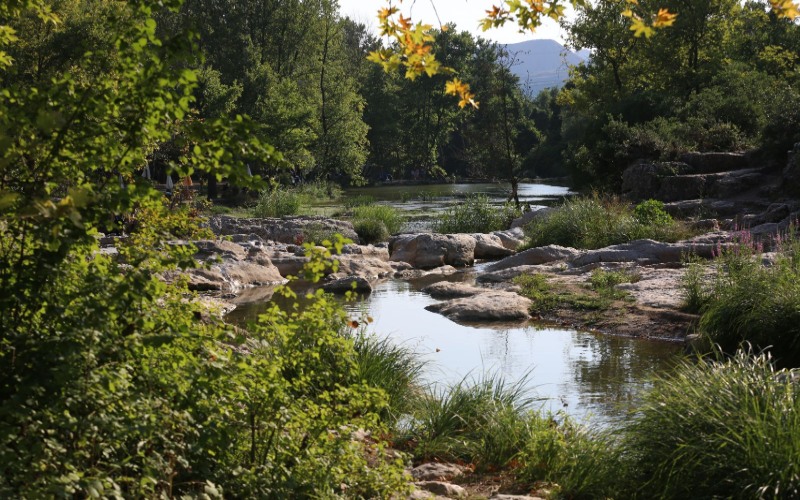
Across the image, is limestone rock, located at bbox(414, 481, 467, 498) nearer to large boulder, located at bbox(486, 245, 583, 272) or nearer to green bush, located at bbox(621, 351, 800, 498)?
green bush, located at bbox(621, 351, 800, 498)

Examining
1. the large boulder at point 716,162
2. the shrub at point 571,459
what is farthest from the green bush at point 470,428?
the large boulder at point 716,162

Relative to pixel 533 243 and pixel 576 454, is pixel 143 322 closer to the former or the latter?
A: pixel 576 454

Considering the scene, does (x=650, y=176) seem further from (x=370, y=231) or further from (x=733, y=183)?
(x=370, y=231)

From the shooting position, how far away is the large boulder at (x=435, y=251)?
19.4 meters

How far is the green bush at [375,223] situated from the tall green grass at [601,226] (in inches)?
196

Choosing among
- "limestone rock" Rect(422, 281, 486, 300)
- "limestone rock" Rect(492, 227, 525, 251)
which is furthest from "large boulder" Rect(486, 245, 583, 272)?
"limestone rock" Rect(492, 227, 525, 251)

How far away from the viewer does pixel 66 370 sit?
2859 mm

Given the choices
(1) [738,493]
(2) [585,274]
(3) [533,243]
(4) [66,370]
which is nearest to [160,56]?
(4) [66,370]

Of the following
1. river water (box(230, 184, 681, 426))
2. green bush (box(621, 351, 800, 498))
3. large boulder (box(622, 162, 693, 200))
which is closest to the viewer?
green bush (box(621, 351, 800, 498))

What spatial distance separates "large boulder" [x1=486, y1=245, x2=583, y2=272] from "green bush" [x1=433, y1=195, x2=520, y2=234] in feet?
21.5

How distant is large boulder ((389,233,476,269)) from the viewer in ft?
63.6

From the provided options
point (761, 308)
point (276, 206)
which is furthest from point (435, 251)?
point (761, 308)

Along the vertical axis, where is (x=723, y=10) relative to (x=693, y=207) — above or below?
above

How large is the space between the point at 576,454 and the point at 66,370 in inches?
138
